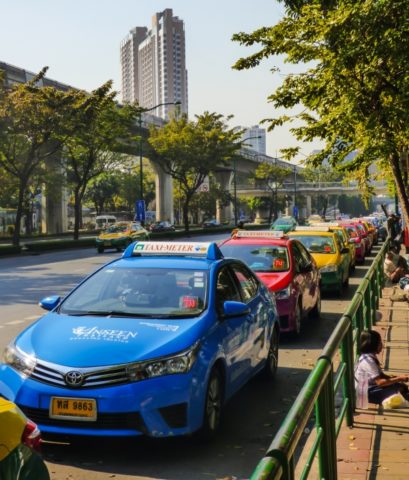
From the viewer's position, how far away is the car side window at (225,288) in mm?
6691

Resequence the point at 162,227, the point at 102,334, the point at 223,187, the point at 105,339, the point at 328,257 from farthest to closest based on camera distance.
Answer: the point at 223,187 → the point at 162,227 → the point at 328,257 → the point at 102,334 → the point at 105,339

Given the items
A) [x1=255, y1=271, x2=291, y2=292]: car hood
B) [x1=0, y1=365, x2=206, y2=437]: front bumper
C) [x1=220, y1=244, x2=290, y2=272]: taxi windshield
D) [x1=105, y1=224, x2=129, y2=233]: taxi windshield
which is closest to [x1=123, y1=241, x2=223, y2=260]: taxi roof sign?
[x1=0, y1=365, x2=206, y2=437]: front bumper

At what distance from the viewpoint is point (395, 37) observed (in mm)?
8320

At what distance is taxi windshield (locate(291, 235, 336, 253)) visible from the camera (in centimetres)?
1686

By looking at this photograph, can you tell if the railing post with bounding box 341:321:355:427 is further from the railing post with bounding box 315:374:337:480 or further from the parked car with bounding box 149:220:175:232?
the parked car with bounding box 149:220:175:232

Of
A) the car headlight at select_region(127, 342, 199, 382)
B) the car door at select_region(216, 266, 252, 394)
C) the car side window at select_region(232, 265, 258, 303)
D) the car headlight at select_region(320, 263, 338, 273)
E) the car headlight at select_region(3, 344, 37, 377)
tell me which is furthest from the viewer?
the car headlight at select_region(320, 263, 338, 273)

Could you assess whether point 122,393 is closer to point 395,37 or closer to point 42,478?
point 42,478

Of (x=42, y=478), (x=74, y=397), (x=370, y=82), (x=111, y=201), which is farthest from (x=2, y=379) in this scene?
(x=111, y=201)

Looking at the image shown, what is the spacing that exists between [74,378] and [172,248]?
2.62m

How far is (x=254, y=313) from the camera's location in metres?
7.17

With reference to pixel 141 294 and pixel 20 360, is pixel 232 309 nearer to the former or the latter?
pixel 141 294

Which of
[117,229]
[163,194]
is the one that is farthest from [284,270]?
[163,194]

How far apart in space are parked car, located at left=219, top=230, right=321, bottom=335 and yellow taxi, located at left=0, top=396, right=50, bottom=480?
285 inches

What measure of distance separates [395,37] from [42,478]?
22.7ft
